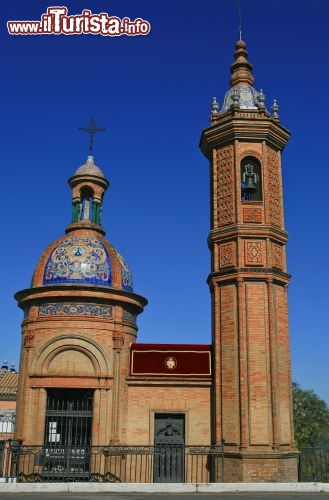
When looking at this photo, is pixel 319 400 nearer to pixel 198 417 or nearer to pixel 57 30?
pixel 198 417

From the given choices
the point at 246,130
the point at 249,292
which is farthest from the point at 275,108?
the point at 249,292

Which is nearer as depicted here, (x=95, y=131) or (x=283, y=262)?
(x=283, y=262)

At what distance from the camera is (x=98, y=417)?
18.5 m

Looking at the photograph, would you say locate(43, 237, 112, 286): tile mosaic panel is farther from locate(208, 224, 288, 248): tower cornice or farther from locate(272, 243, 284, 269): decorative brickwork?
locate(272, 243, 284, 269): decorative brickwork

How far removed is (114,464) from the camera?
712 inches

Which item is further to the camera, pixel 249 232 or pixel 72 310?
pixel 72 310

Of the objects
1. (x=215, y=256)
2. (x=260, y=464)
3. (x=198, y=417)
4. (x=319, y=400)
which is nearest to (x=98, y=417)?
(x=198, y=417)

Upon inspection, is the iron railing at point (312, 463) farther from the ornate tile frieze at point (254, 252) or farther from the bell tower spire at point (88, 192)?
the bell tower spire at point (88, 192)

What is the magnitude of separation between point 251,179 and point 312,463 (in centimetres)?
946

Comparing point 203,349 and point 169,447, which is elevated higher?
point 203,349

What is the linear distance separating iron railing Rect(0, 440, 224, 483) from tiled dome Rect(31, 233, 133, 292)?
18.6 feet

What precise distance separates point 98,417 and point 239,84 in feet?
44.9

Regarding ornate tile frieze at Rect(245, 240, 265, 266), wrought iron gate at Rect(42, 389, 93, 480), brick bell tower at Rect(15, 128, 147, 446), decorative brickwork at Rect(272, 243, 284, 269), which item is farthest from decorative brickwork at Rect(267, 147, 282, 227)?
wrought iron gate at Rect(42, 389, 93, 480)

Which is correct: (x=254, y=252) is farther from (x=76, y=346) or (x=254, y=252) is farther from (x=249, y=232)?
(x=76, y=346)
